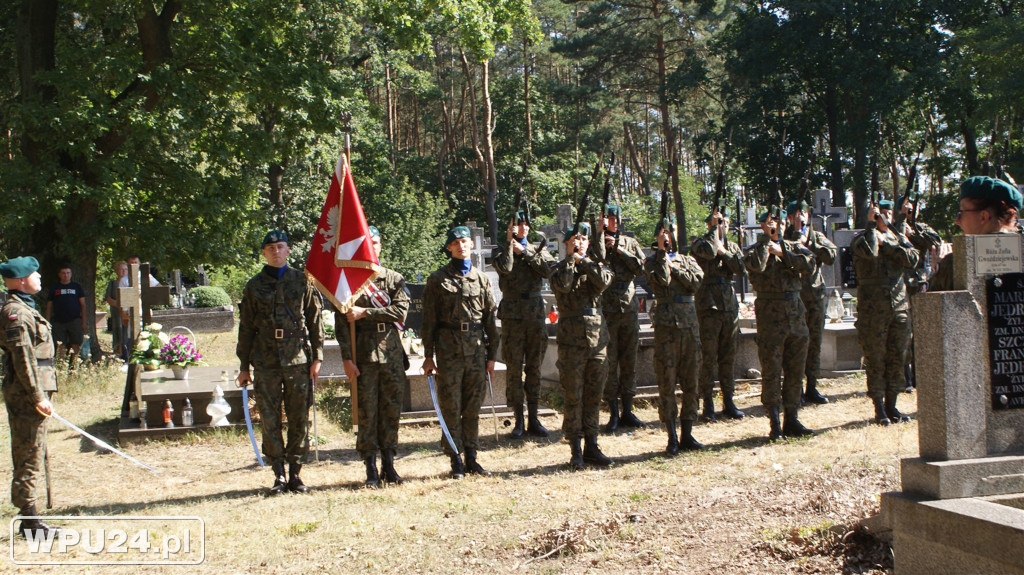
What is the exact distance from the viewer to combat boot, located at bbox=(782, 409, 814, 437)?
830cm

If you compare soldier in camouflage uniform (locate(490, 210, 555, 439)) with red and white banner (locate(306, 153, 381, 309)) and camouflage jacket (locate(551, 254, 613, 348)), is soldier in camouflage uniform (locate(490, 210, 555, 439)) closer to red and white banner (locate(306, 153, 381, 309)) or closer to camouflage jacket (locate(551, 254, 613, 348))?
camouflage jacket (locate(551, 254, 613, 348))

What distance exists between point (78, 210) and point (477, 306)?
35.7ft

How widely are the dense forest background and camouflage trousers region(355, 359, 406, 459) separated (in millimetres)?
3464

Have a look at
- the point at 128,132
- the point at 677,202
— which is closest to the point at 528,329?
the point at 128,132

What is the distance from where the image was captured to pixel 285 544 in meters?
5.77

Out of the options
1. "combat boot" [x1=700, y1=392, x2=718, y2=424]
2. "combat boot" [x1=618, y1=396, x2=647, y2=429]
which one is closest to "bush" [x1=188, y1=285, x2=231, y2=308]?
"combat boot" [x1=618, y1=396, x2=647, y2=429]

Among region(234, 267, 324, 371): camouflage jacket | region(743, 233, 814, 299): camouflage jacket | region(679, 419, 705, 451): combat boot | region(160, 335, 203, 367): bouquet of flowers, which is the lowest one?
region(679, 419, 705, 451): combat boot

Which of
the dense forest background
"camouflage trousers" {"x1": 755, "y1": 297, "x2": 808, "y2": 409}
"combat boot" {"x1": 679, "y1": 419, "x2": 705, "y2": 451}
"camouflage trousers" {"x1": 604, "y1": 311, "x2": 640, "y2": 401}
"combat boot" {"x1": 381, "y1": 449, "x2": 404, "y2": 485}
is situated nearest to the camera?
"combat boot" {"x1": 381, "y1": 449, "x2": 404, "y2": 485}

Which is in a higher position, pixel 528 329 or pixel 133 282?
pixel 133 282

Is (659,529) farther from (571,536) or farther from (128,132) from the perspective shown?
(128,132)

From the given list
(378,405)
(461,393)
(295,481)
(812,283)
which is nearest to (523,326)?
(461,393)

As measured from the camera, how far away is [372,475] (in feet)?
23.9

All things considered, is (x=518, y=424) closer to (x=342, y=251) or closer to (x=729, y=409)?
(x=729, y=409)

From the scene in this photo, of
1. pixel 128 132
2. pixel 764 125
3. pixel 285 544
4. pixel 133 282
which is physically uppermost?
pixel 764 125
